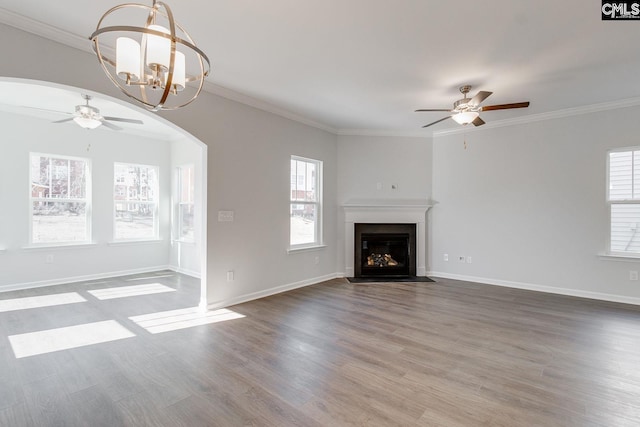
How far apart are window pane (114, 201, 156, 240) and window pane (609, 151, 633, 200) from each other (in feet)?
26.9

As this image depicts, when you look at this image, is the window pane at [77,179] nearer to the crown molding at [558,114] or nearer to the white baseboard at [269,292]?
the white baseboard at [269,292]

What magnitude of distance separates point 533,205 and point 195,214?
6155 mm

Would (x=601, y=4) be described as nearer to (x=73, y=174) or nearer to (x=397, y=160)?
(x=397, y=160)

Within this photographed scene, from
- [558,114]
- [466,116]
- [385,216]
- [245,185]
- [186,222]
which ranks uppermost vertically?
[558,114]

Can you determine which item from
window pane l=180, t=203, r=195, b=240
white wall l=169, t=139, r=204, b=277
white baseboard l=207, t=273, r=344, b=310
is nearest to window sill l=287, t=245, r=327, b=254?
white baseboard l=207, t=273, r=344, b=310

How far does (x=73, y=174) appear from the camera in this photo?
5.55m

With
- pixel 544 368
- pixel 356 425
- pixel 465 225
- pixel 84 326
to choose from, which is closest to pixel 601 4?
pixel 544 368

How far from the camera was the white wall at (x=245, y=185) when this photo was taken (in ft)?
12.5

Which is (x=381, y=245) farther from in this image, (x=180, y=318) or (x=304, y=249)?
(x=180, y=318)

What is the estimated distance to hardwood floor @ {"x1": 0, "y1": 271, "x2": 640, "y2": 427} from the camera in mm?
1964

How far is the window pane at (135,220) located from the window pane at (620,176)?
8206mm

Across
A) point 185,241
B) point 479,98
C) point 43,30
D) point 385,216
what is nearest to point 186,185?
point 185,241

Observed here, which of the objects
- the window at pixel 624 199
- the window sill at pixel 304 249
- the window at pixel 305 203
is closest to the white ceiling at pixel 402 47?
the window at pixel 624 199

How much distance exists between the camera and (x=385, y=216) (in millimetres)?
5957
